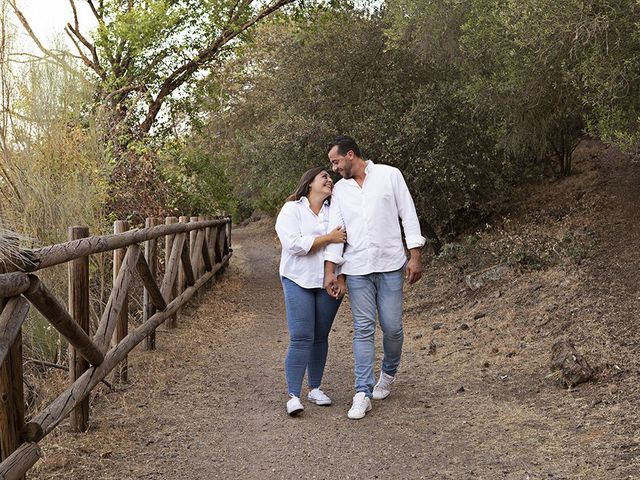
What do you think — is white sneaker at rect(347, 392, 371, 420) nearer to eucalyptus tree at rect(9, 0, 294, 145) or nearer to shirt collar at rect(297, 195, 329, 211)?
shirt collar at rect(297, 195, 329, 211)

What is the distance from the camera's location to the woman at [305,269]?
5301mm

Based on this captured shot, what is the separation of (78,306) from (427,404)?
2.66 meters

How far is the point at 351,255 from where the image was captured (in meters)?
5.32

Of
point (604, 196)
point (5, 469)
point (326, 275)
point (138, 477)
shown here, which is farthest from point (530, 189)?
point (5, 469)

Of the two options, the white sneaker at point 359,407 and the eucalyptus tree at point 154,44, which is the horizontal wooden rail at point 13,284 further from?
the eucalyptus tree at point 154,44

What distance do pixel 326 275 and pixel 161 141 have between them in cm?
930

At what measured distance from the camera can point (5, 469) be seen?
131 inches

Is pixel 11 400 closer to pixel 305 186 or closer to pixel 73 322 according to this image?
pixel 73 322

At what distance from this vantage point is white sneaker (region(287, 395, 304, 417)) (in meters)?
5.28

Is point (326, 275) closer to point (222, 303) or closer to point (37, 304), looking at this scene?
point (37, 304)

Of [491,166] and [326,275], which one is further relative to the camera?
[491,166]

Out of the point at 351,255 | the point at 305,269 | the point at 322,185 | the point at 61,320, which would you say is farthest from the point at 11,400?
the point at 322,185

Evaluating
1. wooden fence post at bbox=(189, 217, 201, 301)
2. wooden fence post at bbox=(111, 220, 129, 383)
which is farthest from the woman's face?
wooden fence post at bbox=(189, 217, 201, 301)

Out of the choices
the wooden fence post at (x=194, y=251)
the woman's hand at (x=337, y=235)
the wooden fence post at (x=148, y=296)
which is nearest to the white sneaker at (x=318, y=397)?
the woman's hand at (x=337, y=235)
